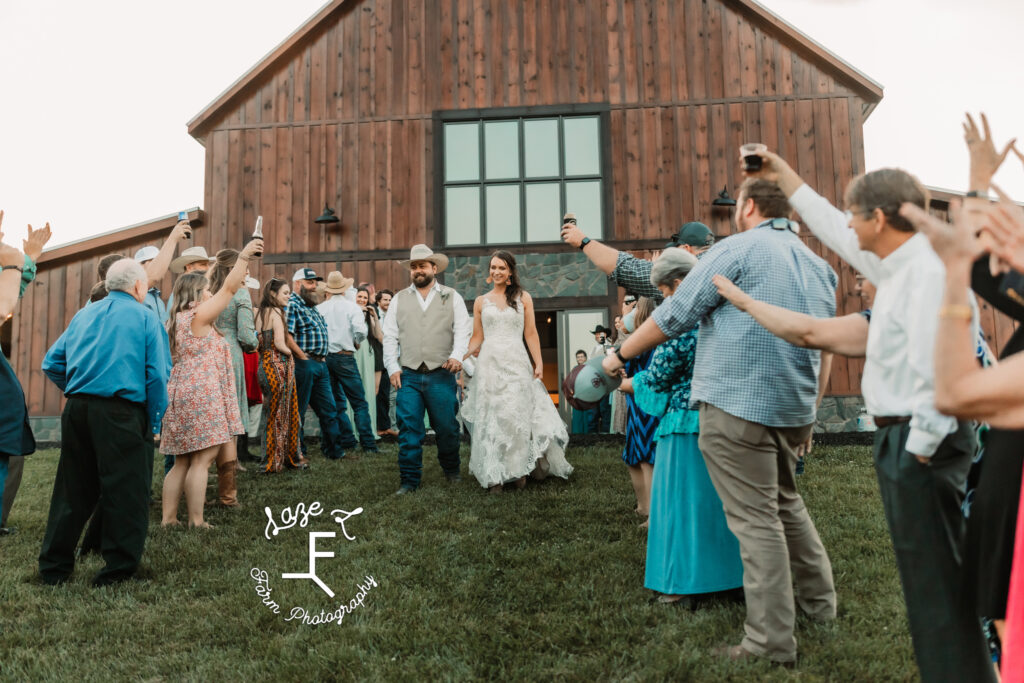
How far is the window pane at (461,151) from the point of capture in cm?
1277

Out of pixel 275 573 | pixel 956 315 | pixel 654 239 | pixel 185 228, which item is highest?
pixel 654 239

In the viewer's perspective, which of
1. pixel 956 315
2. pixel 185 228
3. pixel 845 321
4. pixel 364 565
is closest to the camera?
pixel 956 315

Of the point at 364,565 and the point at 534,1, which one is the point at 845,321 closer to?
the point at 364,565

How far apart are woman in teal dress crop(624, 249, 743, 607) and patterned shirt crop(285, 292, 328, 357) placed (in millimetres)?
5186

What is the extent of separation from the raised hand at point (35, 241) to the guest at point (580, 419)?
8730 millimetres

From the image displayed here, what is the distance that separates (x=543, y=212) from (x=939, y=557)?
1096cm

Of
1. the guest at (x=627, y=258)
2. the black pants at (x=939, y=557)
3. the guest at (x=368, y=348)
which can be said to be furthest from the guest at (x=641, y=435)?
the guest at (x=368, y=348)

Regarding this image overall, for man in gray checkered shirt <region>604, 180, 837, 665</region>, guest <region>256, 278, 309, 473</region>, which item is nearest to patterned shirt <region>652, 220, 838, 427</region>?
man in gray checkered shirt <region>604, 180, 837, 665</region>

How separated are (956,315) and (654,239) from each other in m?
11.1

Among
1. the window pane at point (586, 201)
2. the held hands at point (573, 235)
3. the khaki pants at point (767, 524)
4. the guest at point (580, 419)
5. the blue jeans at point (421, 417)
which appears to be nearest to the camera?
the khaki pants at point (767, 524)

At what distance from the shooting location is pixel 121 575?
3936 millimetres

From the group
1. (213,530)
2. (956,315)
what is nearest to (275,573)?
(213,530)

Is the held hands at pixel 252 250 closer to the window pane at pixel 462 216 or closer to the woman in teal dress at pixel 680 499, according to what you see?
the woman in teal dress at pixel 680 499

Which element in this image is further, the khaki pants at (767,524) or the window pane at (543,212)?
the window pane at (543,212)
